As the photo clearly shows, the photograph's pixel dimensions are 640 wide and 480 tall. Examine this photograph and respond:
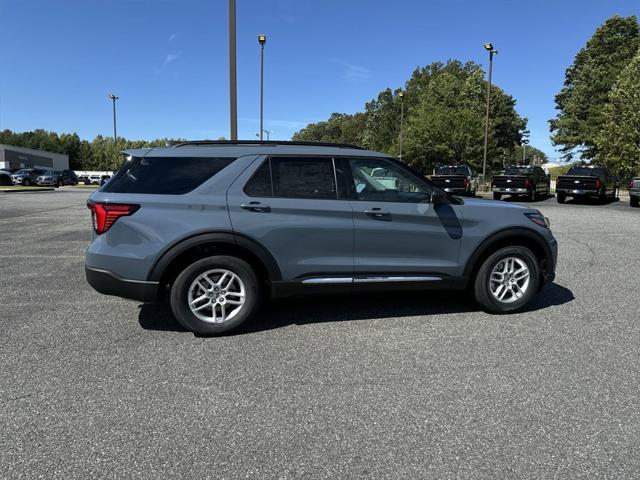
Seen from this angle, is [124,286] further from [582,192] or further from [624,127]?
[624,127]

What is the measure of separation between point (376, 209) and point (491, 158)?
53019 millimetres

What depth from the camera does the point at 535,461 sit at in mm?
2594

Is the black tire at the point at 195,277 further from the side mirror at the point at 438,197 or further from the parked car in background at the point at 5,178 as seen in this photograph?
the parked car in background at the point at 5,178

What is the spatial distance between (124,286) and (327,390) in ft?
6.75

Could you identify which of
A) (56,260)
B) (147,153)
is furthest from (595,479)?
(56,260)

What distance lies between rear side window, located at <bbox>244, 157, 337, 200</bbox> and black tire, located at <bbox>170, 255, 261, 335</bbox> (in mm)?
678

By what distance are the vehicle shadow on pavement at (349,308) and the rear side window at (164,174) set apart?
1.34m

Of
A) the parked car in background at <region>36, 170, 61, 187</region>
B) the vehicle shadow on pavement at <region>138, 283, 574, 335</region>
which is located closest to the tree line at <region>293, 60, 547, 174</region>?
the parked car in background at <region>36, 170, 61, 187</region>

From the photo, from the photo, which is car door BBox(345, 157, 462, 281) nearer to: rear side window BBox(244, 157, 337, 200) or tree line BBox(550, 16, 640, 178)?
rear side window BBox(244, 157, 337, 200)

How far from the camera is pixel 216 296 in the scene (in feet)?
14.6

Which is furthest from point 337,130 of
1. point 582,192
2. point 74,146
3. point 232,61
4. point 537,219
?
point 537,219

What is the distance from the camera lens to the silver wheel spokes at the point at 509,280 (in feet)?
16.9

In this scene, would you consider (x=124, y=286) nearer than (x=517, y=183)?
Yes

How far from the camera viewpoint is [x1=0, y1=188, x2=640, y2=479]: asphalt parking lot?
2.60 m
